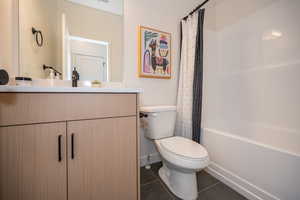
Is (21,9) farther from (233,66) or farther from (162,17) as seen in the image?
(233,66)

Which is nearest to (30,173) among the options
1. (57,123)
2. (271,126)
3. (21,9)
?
(57,123)

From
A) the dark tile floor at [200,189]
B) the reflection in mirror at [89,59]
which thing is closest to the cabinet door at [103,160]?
the dark tile floor at [200,189]

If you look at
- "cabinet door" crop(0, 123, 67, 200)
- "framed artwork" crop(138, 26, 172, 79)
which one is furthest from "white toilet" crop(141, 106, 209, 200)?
"cabinet door" crop(0, 123, 67, 200)

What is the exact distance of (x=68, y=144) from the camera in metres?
0.67

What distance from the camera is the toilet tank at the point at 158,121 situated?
129cm

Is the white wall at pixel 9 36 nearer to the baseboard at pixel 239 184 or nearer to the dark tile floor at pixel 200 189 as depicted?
the dark tile floor at pixel 200 189

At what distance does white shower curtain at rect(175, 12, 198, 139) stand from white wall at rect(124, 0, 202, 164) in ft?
0.40

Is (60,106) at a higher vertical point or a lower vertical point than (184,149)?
higher

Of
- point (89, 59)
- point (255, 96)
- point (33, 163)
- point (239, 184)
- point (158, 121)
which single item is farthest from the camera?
point (255, 96)

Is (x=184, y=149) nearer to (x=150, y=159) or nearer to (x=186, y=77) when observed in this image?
(x=150, y=159)

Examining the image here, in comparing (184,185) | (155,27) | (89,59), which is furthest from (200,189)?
(155,27)

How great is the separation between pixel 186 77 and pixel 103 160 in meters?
1.21

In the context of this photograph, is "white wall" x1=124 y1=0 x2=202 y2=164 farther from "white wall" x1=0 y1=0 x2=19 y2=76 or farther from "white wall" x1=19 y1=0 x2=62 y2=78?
"white wall" x1=0 y1=0 x2=19 y2=76

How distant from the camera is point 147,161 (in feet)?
5.03
